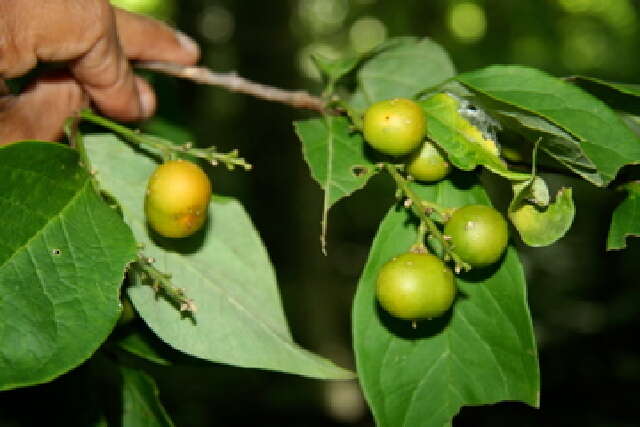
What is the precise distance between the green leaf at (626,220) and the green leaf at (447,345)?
0.25 meters

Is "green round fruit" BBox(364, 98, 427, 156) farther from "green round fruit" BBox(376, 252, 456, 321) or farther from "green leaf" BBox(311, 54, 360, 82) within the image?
"green leaf" BBox(311, 54, 360, 82)

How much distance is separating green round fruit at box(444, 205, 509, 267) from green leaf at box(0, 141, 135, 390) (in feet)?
2.67

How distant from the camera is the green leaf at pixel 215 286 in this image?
1.73m

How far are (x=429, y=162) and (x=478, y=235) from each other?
25 centimetres

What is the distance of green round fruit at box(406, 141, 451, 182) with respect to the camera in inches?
66.6

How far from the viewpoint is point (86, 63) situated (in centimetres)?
203

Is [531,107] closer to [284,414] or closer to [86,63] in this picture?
[86,63]

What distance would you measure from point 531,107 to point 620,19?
1246 cm

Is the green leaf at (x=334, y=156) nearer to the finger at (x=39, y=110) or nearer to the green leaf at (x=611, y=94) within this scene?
the green leaf at (x=611, y=94)

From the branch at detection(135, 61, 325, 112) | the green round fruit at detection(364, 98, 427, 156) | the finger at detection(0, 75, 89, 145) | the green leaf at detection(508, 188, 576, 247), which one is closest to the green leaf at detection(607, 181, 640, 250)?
the green leaf at detection(508, 188, 576, 247)

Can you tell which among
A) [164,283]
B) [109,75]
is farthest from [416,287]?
[109,75]

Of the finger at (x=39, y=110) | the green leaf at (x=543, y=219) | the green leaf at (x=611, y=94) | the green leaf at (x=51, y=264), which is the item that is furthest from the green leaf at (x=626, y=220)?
the finger at (x=39, y=110)

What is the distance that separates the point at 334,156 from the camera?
5.74 ft

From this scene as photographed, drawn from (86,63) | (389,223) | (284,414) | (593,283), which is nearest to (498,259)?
(389,223)
